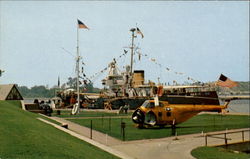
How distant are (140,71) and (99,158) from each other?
5286cm

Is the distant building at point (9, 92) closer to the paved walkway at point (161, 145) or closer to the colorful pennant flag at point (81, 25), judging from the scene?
the colorful pennant flag at point (81, 25)

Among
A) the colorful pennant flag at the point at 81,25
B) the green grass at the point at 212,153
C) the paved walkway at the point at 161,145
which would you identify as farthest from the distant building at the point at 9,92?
the green grass at the point at 212,153

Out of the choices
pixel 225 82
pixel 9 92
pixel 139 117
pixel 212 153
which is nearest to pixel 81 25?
pixel 9 92

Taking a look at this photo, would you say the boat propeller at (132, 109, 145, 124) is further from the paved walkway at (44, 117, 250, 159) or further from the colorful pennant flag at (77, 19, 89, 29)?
the colorful pennant flag at (77, 19, 89, 29)

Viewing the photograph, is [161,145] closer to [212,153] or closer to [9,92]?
[212,153]

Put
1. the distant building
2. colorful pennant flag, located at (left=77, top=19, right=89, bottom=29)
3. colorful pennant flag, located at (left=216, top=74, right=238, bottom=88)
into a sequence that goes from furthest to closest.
→ colorful pennant flag, located at (left=77, top=19, right=89, bottom=29) < the distant building < colorful pennant flag, located at (left=216, top=74, right=238, bottom=88)

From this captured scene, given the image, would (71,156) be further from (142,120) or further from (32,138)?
(142,120)

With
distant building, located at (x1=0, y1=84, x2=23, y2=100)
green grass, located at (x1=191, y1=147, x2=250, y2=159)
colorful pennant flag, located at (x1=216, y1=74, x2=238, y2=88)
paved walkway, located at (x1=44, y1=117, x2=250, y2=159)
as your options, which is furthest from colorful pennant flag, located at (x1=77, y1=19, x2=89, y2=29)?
green grass, located at (x1=191, y1=147, x2=250, y2=159)

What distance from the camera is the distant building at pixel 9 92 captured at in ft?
115

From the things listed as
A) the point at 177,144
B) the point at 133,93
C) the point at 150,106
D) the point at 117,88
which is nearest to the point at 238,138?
the point at 177,144

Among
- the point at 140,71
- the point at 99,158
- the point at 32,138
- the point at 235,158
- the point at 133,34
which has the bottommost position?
the point at 235,158

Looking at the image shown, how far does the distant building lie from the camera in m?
35.1

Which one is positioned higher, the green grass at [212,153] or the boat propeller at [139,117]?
the boat propeller at [139,117]

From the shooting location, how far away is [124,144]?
16.2 metres
